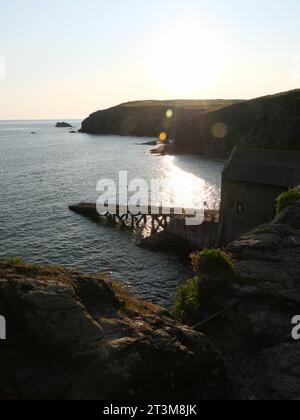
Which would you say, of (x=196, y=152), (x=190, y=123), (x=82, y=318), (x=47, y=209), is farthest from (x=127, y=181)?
(x=82, y=318)

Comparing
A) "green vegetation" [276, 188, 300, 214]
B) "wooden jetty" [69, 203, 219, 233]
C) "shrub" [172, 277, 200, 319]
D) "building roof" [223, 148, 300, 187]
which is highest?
"building roof" [223, 148, 300, 187]

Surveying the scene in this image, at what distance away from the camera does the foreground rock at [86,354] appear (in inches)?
388

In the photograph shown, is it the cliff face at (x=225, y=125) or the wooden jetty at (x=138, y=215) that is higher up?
the cliff face at (x=225, y=125)

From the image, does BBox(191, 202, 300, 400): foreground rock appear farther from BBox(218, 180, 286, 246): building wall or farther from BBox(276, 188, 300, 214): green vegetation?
BBox(218, 180, 286, 246): building wall

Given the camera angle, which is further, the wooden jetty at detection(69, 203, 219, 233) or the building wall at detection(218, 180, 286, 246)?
the wooden jetty at detection(69, 203, 219, 233)

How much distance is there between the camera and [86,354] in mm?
10312

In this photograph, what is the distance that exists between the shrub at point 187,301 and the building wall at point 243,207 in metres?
24.7

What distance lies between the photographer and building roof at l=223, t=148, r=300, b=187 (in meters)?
39.6

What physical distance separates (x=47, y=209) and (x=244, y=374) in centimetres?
6128

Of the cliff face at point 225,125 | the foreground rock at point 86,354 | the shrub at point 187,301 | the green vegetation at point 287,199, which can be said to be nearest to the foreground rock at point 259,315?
the shrub at point 187,301

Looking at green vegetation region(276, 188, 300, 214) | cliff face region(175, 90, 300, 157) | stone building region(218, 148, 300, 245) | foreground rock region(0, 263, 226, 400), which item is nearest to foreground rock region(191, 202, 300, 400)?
foreground rock region(0, 263, 226, 400)

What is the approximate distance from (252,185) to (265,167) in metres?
2.38

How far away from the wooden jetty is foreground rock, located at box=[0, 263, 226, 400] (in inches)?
1811

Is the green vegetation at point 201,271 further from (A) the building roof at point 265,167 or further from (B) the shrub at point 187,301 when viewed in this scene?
(A) the building roof at point 265,167
